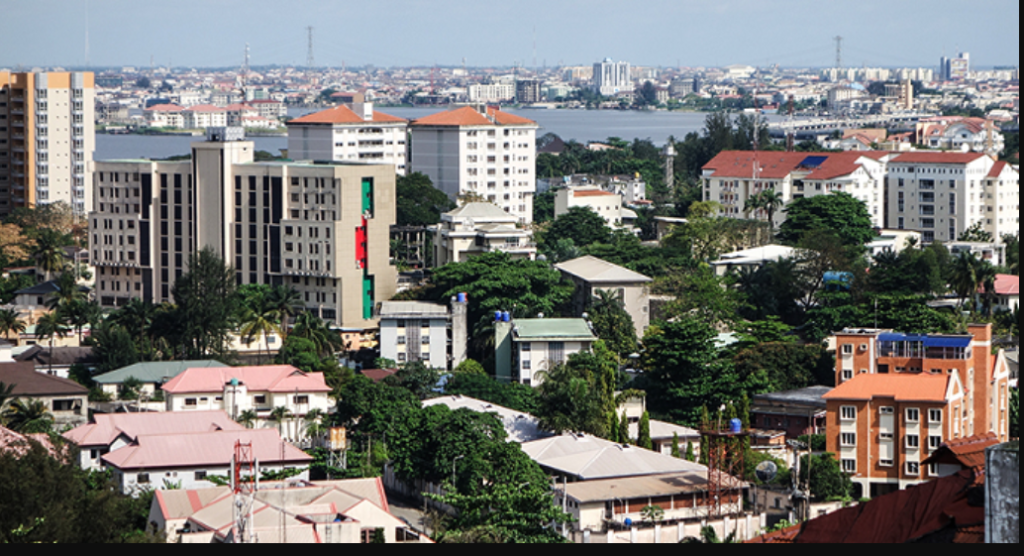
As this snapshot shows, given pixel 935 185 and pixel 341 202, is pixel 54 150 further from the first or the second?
pixel 935 185

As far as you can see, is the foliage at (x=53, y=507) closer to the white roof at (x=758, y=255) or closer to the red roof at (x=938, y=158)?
the white roof at (x=758, y=255)

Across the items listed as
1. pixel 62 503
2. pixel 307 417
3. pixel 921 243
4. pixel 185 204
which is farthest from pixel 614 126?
pixel 62 503

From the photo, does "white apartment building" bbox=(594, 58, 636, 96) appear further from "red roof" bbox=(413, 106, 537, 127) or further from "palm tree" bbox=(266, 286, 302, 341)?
"palm tree" bbox=(266, 286, 302, 341)

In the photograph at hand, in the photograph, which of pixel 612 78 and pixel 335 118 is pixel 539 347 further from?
pixel 612 78

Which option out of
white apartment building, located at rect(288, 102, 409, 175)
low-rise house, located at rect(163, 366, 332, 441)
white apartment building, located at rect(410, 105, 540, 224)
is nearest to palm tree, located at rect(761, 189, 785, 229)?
white apartment building, located at rect(410, 105, 540, 224)

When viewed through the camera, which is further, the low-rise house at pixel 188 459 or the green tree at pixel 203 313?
the green tree at pixel 203 313

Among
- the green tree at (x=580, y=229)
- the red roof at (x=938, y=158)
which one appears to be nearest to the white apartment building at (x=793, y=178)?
the red roof at (x=938, y=158)
